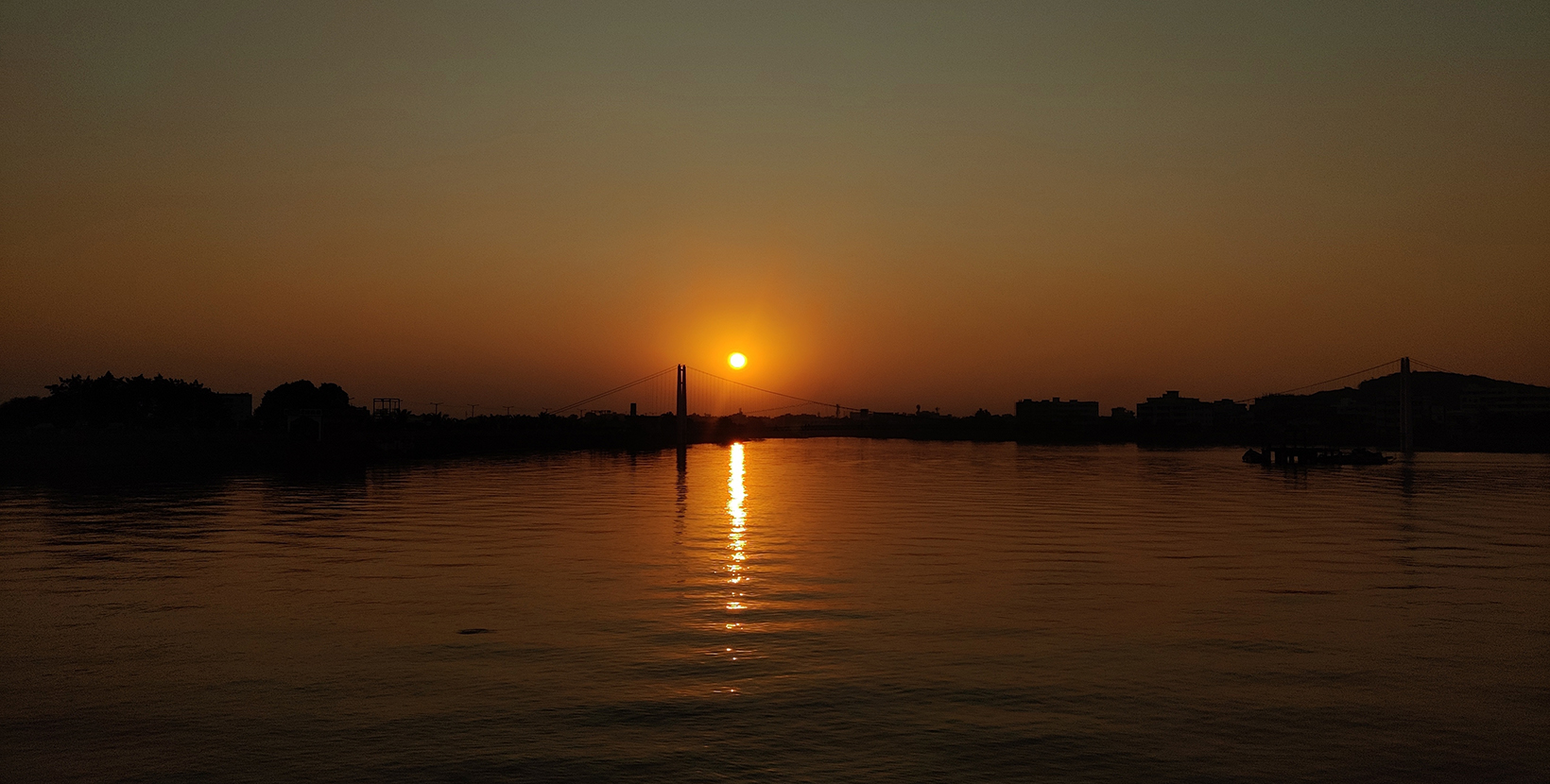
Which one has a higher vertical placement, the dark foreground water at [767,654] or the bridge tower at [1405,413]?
the bridge tower at [1405,413]

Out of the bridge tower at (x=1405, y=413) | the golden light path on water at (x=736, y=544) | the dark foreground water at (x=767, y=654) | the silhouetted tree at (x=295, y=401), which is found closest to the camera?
the dark foreground water at (x=767, y=654)

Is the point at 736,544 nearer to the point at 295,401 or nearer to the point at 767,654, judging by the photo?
the point at 767,654

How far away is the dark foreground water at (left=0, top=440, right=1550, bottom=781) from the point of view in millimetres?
12688

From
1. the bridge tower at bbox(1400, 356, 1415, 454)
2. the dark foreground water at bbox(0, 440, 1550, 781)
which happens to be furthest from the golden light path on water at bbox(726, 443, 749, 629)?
the bridge tower at bbox(1400, 356, 1415, 454)

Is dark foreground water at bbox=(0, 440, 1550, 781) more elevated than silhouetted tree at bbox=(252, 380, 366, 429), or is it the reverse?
silhouetted tree at bbox=(252, 380, 366, 429)

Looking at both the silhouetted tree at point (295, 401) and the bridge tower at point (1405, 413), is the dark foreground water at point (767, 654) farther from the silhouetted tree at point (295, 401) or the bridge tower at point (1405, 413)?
the silhouetted tree at point (295, 401)

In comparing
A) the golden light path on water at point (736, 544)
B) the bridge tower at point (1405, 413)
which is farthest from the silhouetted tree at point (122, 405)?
the bridge tower at point (1405, 413)

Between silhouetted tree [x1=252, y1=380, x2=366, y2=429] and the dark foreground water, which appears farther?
silhouetted tree [x1=252, y1=380, x2=366, y2=429]

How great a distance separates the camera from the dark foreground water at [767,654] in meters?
12.7

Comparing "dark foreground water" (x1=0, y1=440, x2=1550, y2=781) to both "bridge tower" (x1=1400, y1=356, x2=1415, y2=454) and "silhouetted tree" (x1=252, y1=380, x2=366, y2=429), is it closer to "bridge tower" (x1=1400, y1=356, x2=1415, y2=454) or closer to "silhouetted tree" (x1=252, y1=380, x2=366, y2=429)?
"bridge tower" (x1=1400, y1=356, x2=1415, y2=454)

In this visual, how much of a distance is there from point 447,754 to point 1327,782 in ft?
32.1

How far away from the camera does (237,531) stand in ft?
132

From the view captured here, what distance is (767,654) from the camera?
18406mm

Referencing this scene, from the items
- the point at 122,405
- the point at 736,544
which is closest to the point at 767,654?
the point at 736,544
